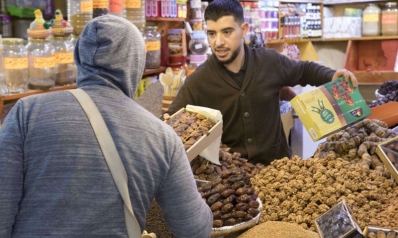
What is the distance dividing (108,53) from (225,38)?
1652 millimetres

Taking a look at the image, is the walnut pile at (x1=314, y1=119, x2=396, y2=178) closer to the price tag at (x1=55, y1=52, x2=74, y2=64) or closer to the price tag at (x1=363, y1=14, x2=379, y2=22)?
the price tag at (x1=55, y1=52, x2=74, y2=64)

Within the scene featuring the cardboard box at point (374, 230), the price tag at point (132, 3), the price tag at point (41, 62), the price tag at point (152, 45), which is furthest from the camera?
the price tag at point (152, 45)

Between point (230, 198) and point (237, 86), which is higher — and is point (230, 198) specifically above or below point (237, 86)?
below

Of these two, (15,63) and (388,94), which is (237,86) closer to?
(15,63)

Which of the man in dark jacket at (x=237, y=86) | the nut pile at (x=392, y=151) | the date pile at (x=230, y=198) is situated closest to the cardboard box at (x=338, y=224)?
the date pile at (x=230, y=198)

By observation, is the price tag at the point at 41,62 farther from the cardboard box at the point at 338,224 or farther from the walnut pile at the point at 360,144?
the cardboard box at the point at 338,224

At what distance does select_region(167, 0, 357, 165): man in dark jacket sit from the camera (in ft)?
9.39

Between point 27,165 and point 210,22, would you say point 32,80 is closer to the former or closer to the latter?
point 210,22

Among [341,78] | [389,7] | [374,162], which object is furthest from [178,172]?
[389,7]

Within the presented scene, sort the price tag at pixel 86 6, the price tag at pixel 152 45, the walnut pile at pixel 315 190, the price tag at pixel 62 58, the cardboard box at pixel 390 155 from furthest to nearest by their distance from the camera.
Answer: the price tag at pixel 152 45, the price tag at pixel 86 6, the price tag at pixel 62 58, the cardboard box at pixel 390 155, the walnut pile at pixel 315 190

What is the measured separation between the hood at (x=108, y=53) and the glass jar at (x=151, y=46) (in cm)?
273

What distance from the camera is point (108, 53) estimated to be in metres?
1.28

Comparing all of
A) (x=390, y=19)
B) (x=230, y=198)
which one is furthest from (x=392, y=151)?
(x=390, y=19)

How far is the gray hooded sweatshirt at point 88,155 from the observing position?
1.21m
